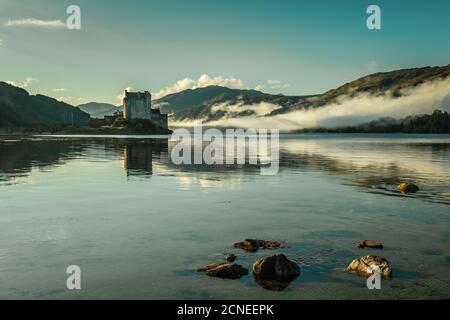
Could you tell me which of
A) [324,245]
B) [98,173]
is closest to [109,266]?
[324,245]

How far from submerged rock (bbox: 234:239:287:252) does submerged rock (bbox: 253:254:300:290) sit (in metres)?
3.94

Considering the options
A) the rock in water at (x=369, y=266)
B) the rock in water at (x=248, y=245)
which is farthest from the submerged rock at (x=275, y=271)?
the rock in water at (x=248, y=245)

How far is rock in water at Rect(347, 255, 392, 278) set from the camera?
20189 mm

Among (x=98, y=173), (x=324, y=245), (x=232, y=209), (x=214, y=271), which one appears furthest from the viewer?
(x=98, y=173)

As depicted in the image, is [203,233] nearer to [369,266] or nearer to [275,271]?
[275,271]

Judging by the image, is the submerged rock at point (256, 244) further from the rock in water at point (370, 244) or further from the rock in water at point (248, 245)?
the rock in water at point (370, 244)

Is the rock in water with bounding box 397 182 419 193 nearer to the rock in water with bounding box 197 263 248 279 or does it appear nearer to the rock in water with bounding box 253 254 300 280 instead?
the rock in water with bounding box 253 254 300 280

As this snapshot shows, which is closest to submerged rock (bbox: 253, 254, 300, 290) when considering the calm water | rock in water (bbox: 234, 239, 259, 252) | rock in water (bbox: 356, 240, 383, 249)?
the calm water

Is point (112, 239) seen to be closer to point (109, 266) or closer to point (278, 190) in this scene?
point (109, 266)

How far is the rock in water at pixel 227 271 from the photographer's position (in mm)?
20016

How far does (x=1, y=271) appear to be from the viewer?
20391 millimetres

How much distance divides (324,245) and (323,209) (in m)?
11.8

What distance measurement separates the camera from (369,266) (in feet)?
67.0

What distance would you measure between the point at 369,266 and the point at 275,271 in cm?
435
